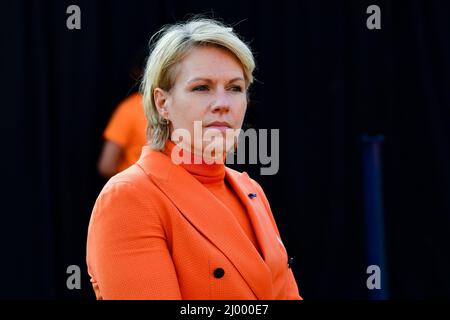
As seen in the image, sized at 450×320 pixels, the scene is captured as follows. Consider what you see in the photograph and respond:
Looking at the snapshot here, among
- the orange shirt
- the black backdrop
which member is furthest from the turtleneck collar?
the black backdrop

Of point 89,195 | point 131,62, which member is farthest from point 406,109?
point 89,195

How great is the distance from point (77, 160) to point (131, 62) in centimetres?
57

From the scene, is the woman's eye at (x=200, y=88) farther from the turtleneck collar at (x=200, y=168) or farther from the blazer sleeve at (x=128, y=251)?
the blazer sleeve at (x=128, y=251)

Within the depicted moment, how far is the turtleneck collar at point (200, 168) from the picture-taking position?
6.41 ft

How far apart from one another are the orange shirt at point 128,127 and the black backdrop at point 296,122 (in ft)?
0.42

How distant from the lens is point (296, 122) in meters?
3.94

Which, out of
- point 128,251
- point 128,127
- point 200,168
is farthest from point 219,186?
point 128,127

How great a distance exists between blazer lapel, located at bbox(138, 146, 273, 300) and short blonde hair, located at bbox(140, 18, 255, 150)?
100 mm

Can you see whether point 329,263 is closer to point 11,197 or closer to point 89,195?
point 89,195

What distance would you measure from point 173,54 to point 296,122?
6.81ft

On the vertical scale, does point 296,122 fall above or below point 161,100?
below

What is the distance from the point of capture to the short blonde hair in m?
1.93

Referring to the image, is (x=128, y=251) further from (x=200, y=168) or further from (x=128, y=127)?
(x=128, y=127)

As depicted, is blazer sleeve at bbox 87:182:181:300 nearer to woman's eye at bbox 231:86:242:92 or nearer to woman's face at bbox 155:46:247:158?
woman's face at bbox 155:46:247:158
